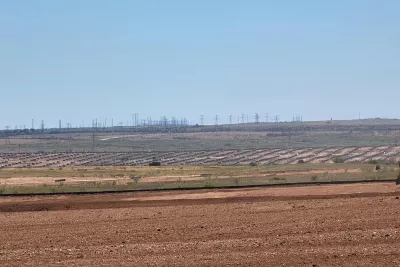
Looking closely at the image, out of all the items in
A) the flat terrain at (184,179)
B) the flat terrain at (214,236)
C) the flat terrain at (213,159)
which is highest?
the flat terrain at (214,236)

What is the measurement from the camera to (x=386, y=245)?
18.7 meters

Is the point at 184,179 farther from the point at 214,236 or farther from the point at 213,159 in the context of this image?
the point at 213,159

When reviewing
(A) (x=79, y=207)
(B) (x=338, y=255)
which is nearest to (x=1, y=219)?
(A) (x=79, y=207)

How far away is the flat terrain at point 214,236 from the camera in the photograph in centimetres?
1808

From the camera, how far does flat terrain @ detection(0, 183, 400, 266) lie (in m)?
18.1

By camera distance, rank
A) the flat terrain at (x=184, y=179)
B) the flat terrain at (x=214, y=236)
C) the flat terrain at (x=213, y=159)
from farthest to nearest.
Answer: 1. the flat terrain at (x=213, y=159)
2. the flat terrain at (x=184, y=179)
3. the flat terrain at (x=214, y=236)

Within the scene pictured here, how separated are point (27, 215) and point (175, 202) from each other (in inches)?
302

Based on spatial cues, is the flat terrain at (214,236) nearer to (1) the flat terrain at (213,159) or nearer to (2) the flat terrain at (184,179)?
(2) the flat terrain at (184,179)

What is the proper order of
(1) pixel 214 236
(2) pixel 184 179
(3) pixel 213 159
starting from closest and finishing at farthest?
(1) pixel 214 236
(2) pixel 184 179
(3) pixel 213 159

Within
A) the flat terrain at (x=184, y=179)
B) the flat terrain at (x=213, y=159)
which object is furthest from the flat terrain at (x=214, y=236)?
the flat terrain at (x=213, y=159)

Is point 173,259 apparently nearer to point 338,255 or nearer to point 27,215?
point 338,255

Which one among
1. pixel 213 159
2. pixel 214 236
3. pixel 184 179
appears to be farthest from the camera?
pixel 213 159

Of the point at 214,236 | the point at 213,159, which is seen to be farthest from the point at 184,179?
the point at 213,159

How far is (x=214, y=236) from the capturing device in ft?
69.9
